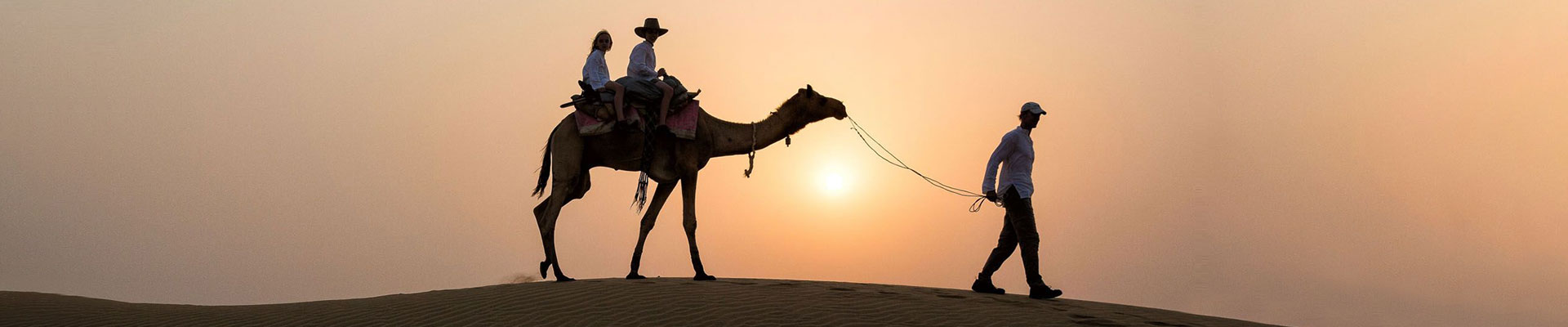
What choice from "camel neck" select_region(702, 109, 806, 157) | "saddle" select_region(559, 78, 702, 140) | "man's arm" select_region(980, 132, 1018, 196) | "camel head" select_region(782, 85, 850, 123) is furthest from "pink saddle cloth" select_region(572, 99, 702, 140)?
"man's arm" select_region(980, 132, 1018, 196)

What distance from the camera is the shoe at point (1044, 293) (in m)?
14.4

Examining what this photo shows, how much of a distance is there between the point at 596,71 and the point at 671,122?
1.06m

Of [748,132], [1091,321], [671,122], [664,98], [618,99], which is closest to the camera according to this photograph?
[1091,321]

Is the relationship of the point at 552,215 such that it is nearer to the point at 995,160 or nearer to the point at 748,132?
the point at 748,132

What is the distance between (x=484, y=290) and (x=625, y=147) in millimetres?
2607

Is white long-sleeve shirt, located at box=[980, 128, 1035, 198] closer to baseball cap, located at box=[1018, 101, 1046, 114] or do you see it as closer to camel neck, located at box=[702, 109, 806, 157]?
baseball cap, located at box=[1018, 101, 1046, 114]

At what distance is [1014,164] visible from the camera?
1406 centimetres

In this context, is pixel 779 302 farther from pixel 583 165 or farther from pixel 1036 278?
pixel 583 165

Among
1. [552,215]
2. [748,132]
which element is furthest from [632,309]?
[748,132]

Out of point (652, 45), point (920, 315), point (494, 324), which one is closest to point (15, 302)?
point (494, 324)

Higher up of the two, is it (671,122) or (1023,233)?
(671,122)

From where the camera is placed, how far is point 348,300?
1379cm

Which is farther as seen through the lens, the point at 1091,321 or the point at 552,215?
the point at 552,215

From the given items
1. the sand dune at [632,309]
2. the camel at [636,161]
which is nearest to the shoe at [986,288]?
the sand dune at [632,309]
